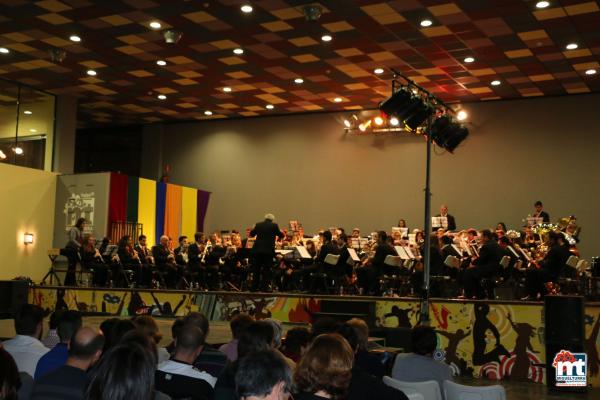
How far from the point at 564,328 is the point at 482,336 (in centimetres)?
134

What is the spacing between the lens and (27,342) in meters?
4.47

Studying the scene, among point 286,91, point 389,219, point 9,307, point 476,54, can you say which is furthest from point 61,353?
point 389,219

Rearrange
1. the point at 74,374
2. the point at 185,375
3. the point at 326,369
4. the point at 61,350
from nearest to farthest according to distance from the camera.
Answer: the point at 74,374
the point at 326,369
the point at 185,375
the point at 61,350

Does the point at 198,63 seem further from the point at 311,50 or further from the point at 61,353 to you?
the point at 61,353

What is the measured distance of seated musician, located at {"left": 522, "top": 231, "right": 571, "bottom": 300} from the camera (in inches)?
433

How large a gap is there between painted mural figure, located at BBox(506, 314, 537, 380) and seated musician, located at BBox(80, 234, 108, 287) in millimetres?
8776

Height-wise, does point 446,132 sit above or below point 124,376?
above

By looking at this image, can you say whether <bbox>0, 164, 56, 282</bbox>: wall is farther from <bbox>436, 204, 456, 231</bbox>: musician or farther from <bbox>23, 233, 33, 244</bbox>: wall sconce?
<bbox>436, 204, 456, 231</bbox>: musician

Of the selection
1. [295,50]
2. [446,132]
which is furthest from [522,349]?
[295,50]

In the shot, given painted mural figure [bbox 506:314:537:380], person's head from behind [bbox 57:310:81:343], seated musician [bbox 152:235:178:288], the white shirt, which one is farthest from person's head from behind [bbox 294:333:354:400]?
seated musician [bbox 152:235:178:288]

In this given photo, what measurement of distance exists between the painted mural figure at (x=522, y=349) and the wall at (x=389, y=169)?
7552mm

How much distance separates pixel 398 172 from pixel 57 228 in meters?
8.72

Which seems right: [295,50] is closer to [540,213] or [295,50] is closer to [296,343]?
[540,213]

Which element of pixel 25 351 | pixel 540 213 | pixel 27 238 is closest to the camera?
pixel 25 351
